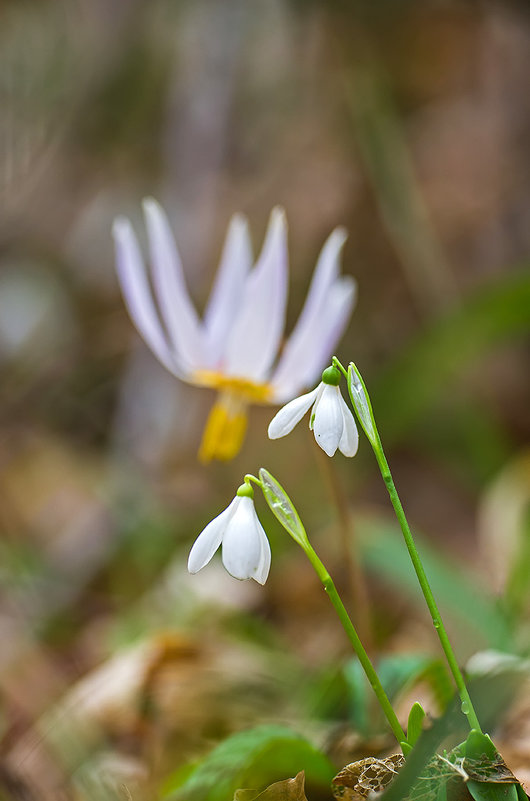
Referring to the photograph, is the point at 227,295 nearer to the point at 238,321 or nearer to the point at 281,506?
the point at 238,321

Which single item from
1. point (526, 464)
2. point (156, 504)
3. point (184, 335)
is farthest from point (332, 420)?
point (156, 504)

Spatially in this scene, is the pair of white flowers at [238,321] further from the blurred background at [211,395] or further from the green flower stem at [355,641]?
the green flower stem at [355,641]

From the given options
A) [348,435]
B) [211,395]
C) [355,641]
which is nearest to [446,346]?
[211,395]

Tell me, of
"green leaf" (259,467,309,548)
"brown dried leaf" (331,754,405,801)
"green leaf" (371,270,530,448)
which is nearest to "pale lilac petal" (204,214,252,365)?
"green leaf" (259,467,309,548)

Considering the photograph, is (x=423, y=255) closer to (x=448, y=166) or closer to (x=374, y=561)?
(x=448, y=166)

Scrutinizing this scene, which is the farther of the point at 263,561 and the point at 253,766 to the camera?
the point at 253,766

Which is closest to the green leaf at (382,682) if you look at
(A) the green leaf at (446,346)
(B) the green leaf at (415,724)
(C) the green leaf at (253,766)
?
(C) the green leaf at (253,766)
